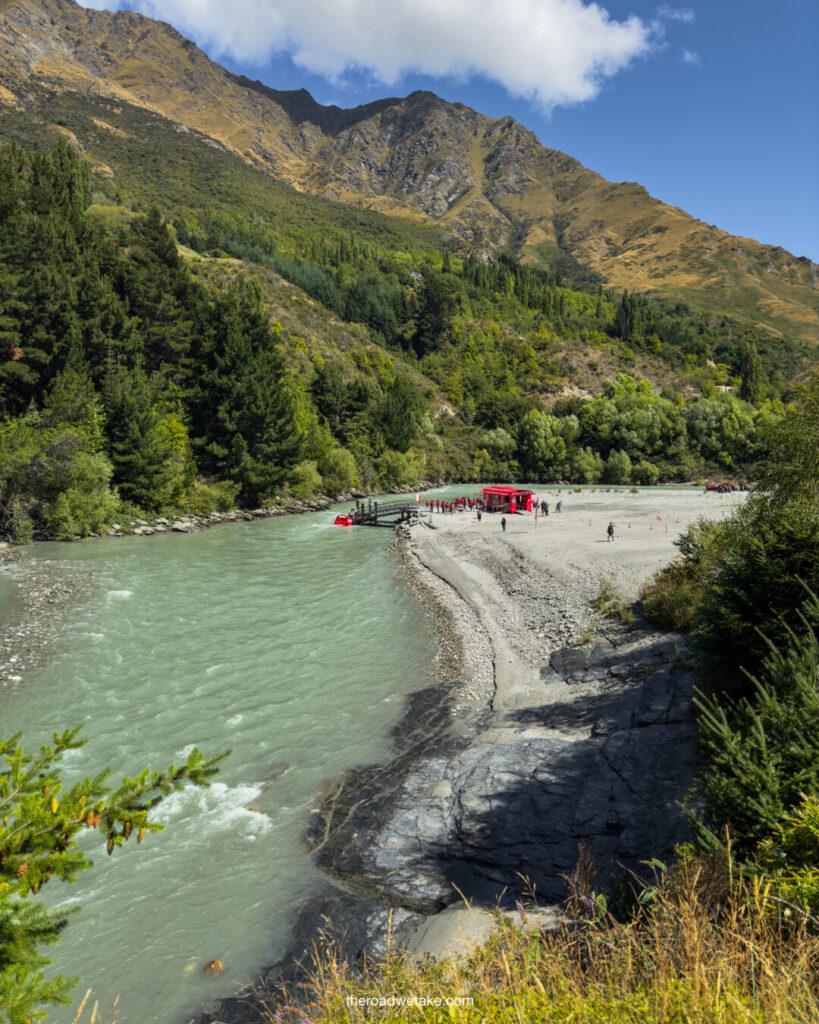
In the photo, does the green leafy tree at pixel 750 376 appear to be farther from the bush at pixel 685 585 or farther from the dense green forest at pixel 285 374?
the bush at pixel 685 585

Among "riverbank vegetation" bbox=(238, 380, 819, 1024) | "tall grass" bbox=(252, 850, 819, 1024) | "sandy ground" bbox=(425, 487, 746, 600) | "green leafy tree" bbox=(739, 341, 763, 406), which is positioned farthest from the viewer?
"green leafy tree" bbox=(739, 341, 763, 406)

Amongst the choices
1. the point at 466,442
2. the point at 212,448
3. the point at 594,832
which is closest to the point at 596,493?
the point at 466,442

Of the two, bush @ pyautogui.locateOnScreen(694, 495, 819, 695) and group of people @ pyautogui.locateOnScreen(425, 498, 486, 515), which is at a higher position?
bush @ pyautogui.locateOnScreen(694, 495, 819, 695)

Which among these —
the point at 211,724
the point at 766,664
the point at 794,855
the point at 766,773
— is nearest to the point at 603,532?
the point at 211,724

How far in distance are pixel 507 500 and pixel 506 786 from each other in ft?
141

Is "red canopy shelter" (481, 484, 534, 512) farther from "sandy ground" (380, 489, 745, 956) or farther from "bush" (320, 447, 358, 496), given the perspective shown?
"sandy ground" (380, 489, 745, 956)

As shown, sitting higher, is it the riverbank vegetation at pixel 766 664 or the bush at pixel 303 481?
the riverbank vegetation at pixel 766 664

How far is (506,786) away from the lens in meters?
10.4

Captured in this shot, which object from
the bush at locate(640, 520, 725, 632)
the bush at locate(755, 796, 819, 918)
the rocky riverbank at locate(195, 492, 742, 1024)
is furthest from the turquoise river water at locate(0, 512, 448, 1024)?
the bush at locate(640, 520, 725, 632)

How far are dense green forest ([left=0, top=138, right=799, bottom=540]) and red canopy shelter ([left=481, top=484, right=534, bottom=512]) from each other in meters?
19.3

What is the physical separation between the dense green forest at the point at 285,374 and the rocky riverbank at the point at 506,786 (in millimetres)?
7043

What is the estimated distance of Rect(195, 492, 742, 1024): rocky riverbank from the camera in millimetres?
8078

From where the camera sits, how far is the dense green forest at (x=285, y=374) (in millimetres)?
39938

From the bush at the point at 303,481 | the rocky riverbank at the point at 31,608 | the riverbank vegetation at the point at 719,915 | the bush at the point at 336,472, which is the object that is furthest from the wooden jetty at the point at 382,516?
the riverbank vegetation at the point at 719,915
